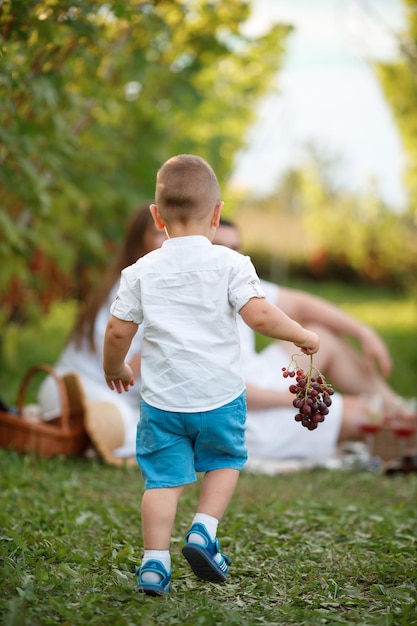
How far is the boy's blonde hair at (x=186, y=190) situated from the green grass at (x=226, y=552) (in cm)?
96

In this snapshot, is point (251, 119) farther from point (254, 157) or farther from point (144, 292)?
point (144, 292)

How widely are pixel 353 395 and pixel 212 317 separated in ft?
11.0

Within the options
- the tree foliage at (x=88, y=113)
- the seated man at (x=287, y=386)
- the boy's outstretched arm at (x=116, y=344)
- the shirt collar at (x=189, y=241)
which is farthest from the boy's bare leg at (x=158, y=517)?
the seated man at (x=287, y=386)

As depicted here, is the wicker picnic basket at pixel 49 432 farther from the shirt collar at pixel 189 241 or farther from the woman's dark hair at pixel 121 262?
the shirt collar at pixel 189 241

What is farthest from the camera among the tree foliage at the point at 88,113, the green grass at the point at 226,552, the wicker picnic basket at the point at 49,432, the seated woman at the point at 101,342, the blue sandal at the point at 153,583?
the seated woman at the point at 101,342

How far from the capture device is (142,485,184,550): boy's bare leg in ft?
7.30

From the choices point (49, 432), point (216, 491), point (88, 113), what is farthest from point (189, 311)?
point (88, 113)

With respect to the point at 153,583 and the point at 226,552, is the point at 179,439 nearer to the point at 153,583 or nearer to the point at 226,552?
the point at 153,583

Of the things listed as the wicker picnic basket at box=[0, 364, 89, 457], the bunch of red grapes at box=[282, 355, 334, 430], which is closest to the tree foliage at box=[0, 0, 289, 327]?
the wicker picnic basket at box=[0, 364, 89, 457]

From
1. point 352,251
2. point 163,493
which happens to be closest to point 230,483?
point 163,493

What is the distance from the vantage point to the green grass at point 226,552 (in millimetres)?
2076

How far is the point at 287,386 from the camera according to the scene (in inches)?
193

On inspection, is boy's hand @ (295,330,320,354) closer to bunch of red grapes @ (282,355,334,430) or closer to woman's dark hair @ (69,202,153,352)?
bunch of red grapes @ (282,355,334,430)

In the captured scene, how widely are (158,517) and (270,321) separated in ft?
1.87
